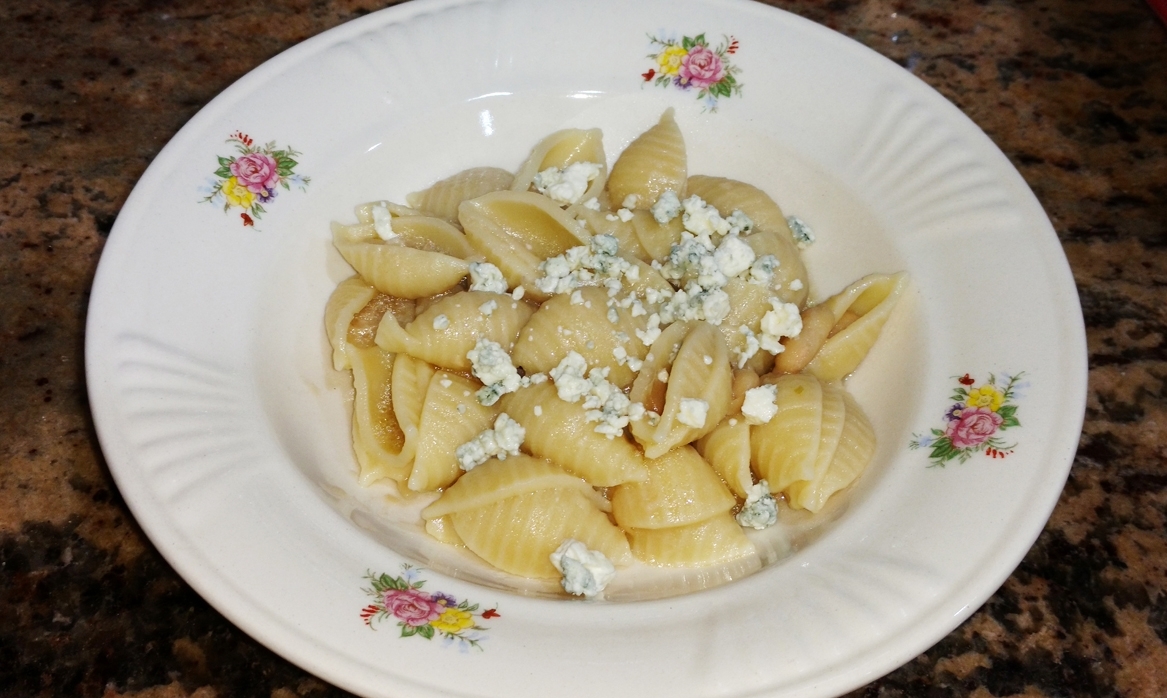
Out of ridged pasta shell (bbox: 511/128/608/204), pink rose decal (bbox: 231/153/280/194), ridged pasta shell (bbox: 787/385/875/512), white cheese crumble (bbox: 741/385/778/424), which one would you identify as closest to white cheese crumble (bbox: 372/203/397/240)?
pink rose decal (bbox: 231/153/280/194)

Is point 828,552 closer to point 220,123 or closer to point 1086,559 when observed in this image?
point 1086,559

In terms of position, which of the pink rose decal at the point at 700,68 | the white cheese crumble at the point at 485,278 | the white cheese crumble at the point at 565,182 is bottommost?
the white cheese crumble at the point at 485,278

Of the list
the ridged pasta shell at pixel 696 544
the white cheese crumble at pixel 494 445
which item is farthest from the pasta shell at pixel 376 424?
the ridged pasta shell at pixel 696 544

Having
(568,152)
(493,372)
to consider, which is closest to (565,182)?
(568,152)

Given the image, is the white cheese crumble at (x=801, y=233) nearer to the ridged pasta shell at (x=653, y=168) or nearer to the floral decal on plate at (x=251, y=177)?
the ridged pasta shell at (x=653, y=168)

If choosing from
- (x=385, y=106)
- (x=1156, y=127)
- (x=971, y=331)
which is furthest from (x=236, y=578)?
(x=1156, y=127)
